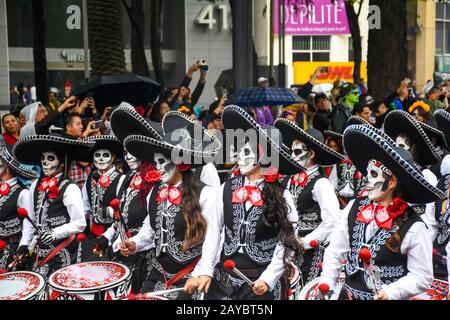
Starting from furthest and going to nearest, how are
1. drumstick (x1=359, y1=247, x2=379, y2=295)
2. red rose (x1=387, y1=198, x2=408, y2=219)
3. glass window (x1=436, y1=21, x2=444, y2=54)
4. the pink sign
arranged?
glass window (x1=436, y1=21, x2=444, y2=54) → the pink sign → red rose (x1=387, y1=198, x2=408, y2=219) → drumstick (x1=359, y1=247, x2=379, y2=295)

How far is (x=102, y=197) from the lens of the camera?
7.77 metres

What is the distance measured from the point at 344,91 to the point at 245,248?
11.0 meters

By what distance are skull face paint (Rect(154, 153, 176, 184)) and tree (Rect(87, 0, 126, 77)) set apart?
8.30 meters

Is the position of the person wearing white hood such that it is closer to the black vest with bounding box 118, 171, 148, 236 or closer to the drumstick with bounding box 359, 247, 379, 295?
the black vest with bounding box 118, 171, 148, 236

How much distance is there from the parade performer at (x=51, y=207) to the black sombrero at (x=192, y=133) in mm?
982

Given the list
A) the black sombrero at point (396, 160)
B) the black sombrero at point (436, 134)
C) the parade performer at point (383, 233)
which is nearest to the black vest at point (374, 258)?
the parade performer at point (383, 233)

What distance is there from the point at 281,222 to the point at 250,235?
0.24 m

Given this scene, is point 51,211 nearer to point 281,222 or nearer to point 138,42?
point 281,222

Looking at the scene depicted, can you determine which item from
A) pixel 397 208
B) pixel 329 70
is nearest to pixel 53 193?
pixel 397 208

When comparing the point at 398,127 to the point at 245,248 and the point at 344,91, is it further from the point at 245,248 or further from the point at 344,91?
the point at 344,91

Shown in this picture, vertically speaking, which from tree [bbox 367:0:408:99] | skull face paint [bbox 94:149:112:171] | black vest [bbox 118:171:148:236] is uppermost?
tree [bbox 367:0:408:99]

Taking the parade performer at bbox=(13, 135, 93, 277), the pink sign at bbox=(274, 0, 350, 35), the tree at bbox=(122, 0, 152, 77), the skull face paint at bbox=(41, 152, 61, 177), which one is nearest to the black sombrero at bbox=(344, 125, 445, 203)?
the parade performer at bbox=(13, 135, 93, 277)

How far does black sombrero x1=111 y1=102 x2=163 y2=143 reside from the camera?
6.52 metres

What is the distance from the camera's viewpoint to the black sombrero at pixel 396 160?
4617 millimetres
